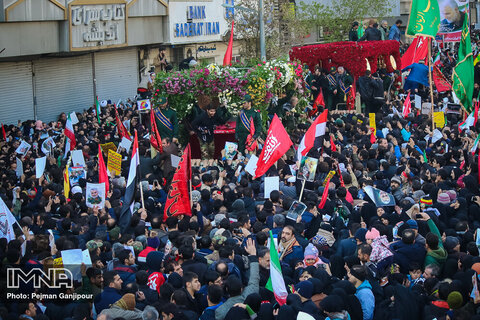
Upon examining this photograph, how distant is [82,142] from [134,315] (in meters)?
11.8

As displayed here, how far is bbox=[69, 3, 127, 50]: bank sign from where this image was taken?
27.5m

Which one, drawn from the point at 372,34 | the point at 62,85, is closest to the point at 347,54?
the point at 372,34

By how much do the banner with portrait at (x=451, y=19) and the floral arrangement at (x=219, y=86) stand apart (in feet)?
41.6

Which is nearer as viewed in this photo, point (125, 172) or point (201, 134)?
point (125, 172)

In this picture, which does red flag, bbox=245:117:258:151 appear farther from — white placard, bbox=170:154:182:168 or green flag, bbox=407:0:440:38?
green flag, bbox=407:0:440:38

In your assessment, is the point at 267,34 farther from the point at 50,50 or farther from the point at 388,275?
the point at 388,275

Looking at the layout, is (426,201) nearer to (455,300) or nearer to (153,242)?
(153,242)

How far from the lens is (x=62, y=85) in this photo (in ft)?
94.8

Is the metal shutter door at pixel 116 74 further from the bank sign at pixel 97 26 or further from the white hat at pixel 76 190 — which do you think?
the white hat at pixel 76 190

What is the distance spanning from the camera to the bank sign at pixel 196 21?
33.4m

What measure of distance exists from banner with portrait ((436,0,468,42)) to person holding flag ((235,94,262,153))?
13683 mm

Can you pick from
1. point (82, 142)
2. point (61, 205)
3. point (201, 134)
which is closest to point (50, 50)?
point (82, 142)

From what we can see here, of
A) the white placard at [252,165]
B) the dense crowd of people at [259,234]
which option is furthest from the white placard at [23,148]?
the white placard at [252,165]

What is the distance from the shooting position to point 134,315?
8.80m
